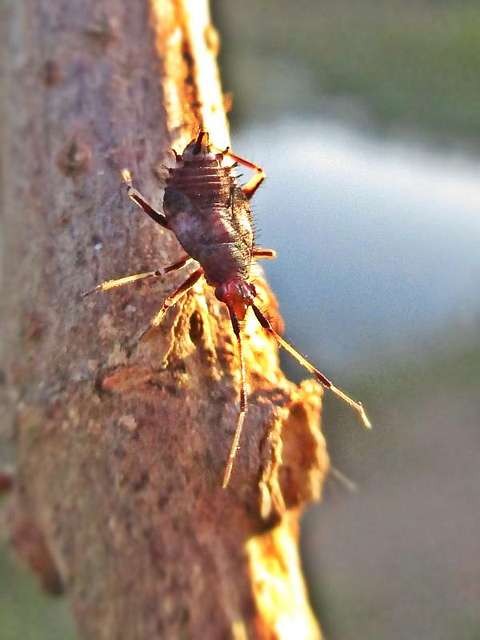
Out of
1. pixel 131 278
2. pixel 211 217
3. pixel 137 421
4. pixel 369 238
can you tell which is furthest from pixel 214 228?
pixel 369 238

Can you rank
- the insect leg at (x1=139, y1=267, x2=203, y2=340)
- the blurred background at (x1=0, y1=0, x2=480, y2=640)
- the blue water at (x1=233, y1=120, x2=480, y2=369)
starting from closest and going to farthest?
the insect leg at (x1=139, y1=267, x2=203, y2=340), the blurred background at (x1=0, y1=0, x2=480, y2=640), the blue water at (x1=233, y1=120, x2=480, y2=369)

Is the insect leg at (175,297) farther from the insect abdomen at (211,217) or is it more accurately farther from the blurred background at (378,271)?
the blurred background at (378,271)

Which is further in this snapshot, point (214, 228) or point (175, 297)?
point (214, 228)

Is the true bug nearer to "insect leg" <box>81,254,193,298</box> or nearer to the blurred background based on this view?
"insect leg" <box>81,254,193,298</box>

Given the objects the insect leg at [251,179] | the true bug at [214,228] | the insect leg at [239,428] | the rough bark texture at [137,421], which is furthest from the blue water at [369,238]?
the insect leg at [239,428]

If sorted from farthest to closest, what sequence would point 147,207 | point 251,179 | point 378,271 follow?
point 378,271 < point 251,179 < point 147,207

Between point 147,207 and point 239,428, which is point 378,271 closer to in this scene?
point 147,207

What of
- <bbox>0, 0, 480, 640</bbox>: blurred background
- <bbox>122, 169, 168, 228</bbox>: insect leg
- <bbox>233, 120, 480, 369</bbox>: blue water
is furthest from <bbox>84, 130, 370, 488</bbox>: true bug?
<bbox>233, 120, 480, 369</bbox>: blue water
